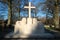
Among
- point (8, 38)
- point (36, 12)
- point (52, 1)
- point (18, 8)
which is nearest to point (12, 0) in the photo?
point (18, 8)

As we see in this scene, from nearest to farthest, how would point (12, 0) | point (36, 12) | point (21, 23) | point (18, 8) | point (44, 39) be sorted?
point (44, 39) → point (21, 23) → point (12, 0) → point (18, 8) → point (36, 12)

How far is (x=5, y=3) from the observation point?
94.2 feet

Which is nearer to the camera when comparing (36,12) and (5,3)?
(5,3)

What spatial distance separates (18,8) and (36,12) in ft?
29.5

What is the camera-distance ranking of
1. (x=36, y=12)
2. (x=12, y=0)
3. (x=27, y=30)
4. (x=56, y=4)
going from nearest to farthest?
(x=27, y=30) → (x=56, y=4) → (x=12, y=0) → (x=36, y=12)

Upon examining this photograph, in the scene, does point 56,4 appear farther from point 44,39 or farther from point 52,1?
point 44,39

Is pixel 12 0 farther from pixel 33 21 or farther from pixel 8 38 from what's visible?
pixel 8 38

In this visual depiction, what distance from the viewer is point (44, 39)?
991cm

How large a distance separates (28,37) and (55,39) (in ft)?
5.26

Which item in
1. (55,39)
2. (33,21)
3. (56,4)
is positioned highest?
(56,4)

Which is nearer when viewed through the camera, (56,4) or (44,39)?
(44,39)

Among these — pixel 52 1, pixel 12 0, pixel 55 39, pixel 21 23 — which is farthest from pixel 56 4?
pixel 55 39

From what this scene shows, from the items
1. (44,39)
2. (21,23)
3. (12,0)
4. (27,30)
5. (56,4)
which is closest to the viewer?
(44,39)

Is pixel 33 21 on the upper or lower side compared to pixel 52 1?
lower
